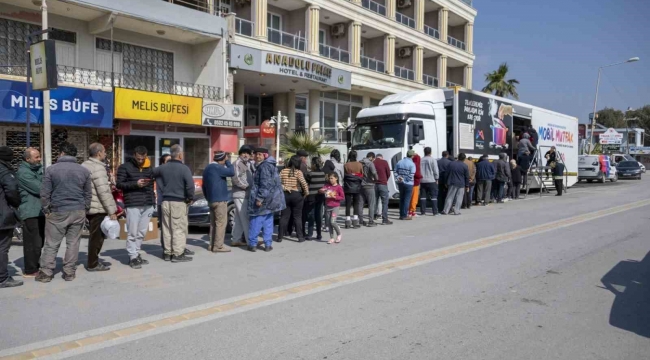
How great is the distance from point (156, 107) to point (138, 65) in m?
2.51

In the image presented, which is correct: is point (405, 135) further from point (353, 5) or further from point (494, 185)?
point (353, 5)

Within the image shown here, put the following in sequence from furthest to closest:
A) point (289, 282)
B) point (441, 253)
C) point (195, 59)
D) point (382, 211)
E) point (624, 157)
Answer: point (624, 157) → point (195, 59) → point (382, 211) → point (441, 253) → point (289, 282)

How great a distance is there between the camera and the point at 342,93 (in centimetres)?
Result: 3045

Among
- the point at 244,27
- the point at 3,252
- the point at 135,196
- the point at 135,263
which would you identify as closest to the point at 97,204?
the point at 135,196

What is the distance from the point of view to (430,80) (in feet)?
123

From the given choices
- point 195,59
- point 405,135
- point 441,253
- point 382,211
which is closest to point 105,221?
point 441,253

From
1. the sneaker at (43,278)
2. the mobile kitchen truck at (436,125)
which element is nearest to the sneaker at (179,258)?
the sneaker at (43,278)

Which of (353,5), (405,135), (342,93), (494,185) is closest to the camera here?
(405,135)

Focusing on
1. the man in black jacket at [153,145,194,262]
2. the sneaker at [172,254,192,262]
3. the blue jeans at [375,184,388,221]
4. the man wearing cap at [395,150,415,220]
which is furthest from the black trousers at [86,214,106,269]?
the man wearing cap at [395,150,415,220]

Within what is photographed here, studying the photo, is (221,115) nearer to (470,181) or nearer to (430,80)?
(470,181)

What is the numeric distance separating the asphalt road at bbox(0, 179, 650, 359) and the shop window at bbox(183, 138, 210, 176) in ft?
33.3

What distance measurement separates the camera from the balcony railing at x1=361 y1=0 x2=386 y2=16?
30228 mm

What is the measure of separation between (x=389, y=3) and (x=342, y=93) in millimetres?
6464

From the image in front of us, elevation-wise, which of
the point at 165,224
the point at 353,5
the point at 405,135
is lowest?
the point at 165,224
